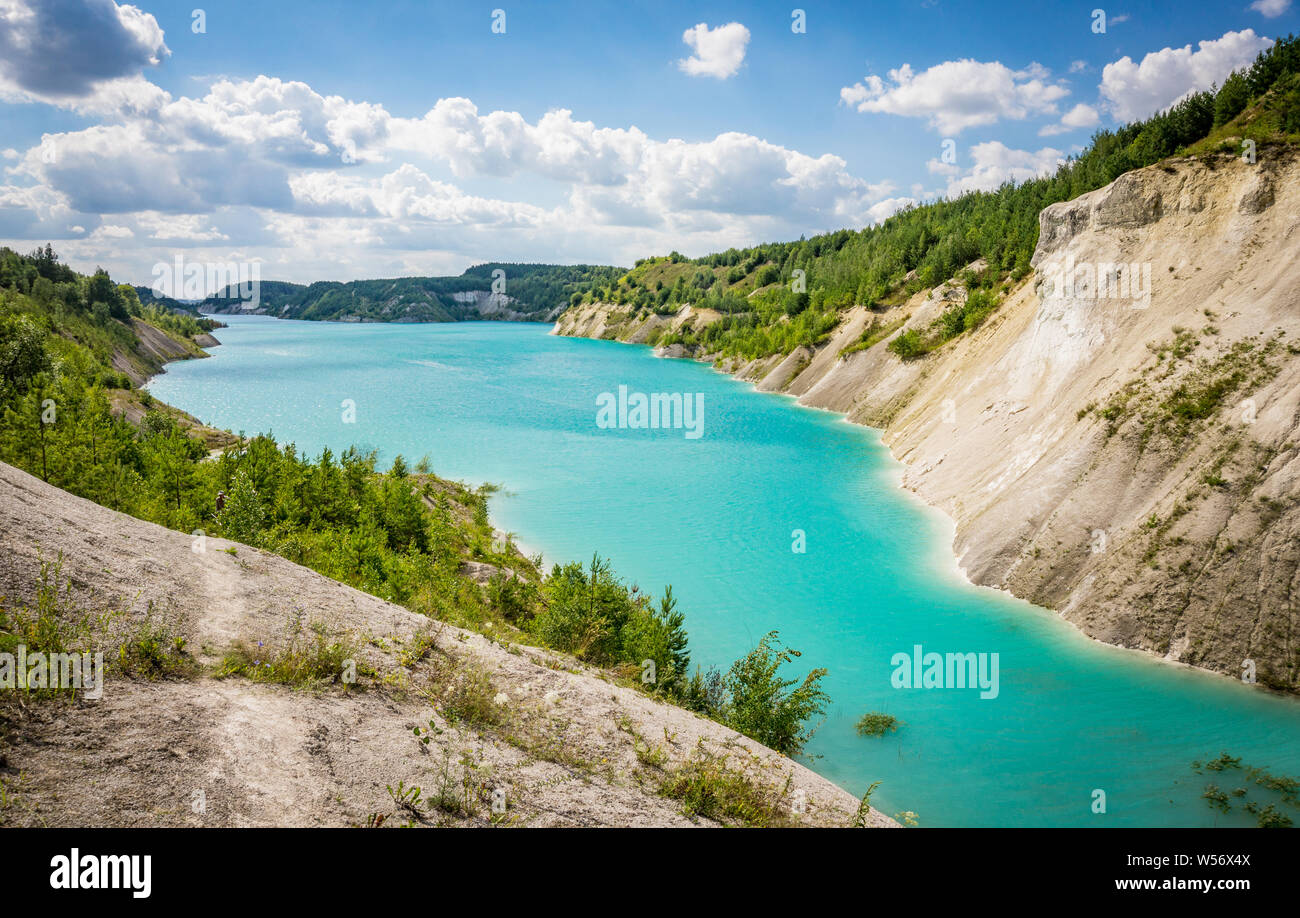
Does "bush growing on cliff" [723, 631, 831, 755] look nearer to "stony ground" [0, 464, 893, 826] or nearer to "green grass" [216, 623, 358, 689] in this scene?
"stony ground" [0, 464, 893, 826]

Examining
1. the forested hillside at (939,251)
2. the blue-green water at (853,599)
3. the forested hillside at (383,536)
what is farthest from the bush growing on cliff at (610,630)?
the forested hillside at (939,251)

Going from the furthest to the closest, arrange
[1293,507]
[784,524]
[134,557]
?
[784,524], [1293,507], [134,557]

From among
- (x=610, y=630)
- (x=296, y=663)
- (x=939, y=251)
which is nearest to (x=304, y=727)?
(x=296, y=663)
